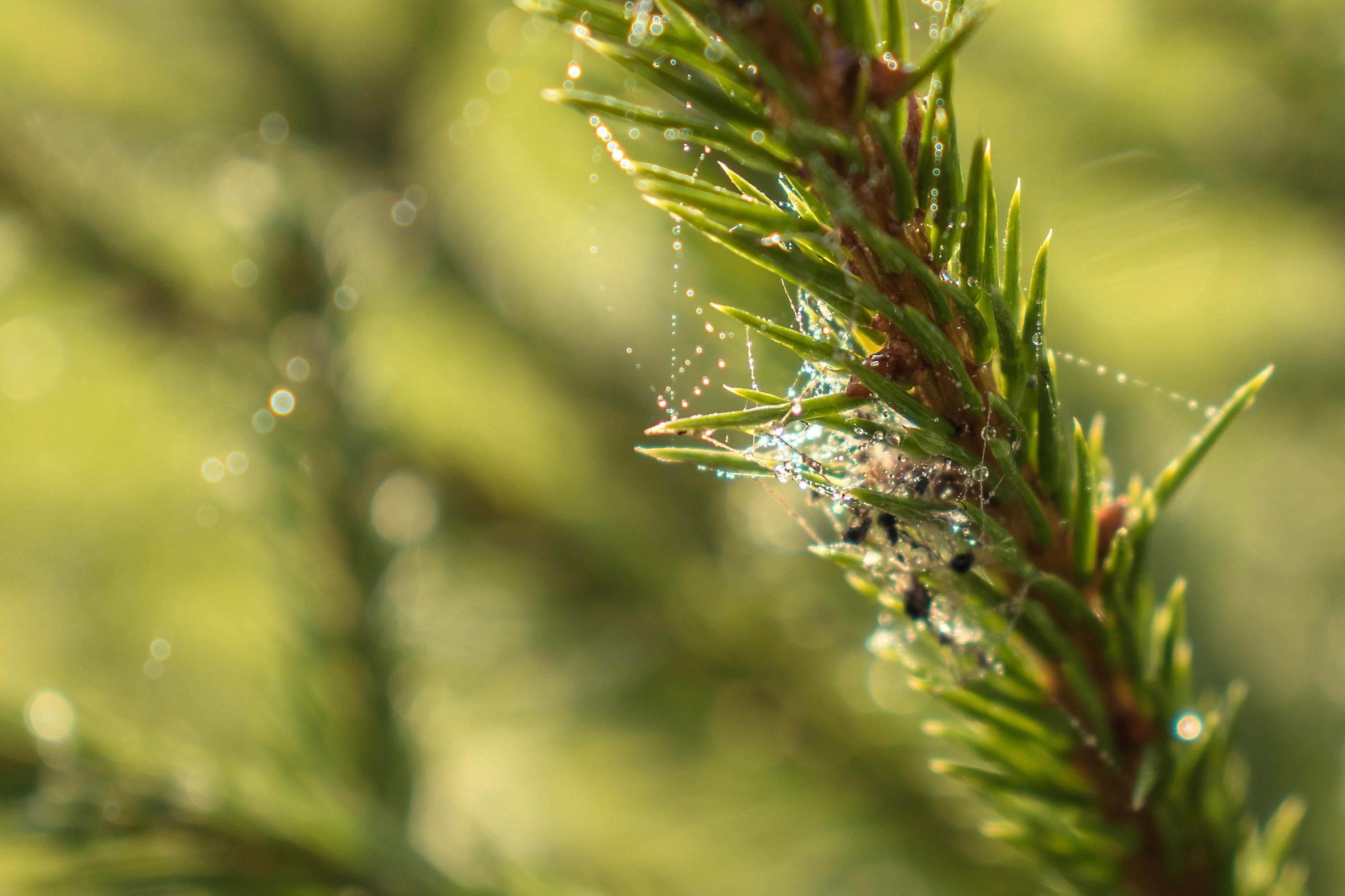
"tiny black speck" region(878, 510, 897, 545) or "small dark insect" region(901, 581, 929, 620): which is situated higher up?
"tiny black speck" region(878, 510, 897, 545)

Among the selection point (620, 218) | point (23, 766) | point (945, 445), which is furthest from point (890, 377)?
point (620, 218)

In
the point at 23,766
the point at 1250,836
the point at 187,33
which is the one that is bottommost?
the point at 23,766

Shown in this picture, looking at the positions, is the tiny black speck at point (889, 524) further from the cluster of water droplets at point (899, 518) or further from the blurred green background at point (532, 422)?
the blurred green background at point (532, 422)

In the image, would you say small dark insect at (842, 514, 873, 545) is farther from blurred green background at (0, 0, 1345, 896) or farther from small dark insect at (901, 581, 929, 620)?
blurred green background at (0, 0, 1345, 896)

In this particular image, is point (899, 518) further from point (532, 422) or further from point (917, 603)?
point (532, 422)

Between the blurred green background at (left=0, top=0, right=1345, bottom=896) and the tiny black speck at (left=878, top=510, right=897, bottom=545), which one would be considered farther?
the blurred green background at (left=0, top=0, right=1345, bottom=896)

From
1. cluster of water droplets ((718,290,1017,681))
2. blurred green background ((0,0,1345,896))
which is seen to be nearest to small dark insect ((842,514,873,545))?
cluster of water droplets ((718,290,1017,681))

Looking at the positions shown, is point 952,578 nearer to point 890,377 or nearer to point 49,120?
point 890,377
